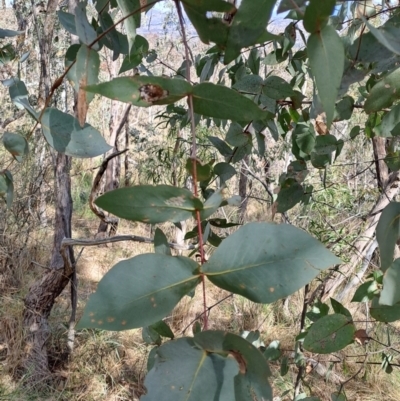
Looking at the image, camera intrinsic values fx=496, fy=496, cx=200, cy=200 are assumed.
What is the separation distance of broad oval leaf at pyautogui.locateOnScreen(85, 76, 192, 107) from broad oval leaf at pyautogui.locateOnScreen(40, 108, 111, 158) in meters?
0.11

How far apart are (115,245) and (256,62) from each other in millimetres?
2544

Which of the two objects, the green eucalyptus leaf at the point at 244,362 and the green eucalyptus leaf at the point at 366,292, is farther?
the green eucalyptus leaf at the point at 366,292

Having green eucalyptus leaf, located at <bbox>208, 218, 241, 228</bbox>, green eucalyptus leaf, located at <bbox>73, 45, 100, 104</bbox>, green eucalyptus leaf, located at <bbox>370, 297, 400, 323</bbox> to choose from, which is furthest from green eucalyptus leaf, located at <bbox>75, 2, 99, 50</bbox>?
green eucalyptus leaf, located at <bbox>370, 297, 400, 323</bbox>

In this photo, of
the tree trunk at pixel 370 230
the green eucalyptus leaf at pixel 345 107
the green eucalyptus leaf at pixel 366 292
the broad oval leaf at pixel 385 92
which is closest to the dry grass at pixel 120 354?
the tree trunk at pixel 370 230

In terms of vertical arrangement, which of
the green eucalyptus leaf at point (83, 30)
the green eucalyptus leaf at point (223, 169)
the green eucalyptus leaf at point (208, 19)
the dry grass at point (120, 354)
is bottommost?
the dry grass at point (120, 354)

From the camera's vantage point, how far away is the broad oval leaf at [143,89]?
0.30 metres

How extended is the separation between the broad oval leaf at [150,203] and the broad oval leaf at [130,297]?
39 mm

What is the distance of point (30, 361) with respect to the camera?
1.79 m

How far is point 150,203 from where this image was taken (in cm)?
31

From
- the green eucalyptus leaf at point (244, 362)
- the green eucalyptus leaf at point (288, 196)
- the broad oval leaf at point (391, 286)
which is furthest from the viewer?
the green eucalyptus leaf at point (288, 196)

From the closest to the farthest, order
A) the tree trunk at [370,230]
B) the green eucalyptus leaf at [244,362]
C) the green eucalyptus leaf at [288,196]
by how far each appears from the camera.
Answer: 1. the green eucalyptus leaf at [244,362]
2. the green eucalyptus leaf at [288,196]
3. the tree trunk at [370,230]

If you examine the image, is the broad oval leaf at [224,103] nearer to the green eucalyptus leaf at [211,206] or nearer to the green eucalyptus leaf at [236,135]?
the green eucalyptus leaf at [211,206]

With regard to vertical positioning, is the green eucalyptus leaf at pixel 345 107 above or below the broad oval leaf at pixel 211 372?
above

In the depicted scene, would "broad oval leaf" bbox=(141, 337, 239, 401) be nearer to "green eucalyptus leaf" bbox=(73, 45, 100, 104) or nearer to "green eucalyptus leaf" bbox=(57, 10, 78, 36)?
"green eucalyptus leaf" bbox=(73, 45, 100, 104)
